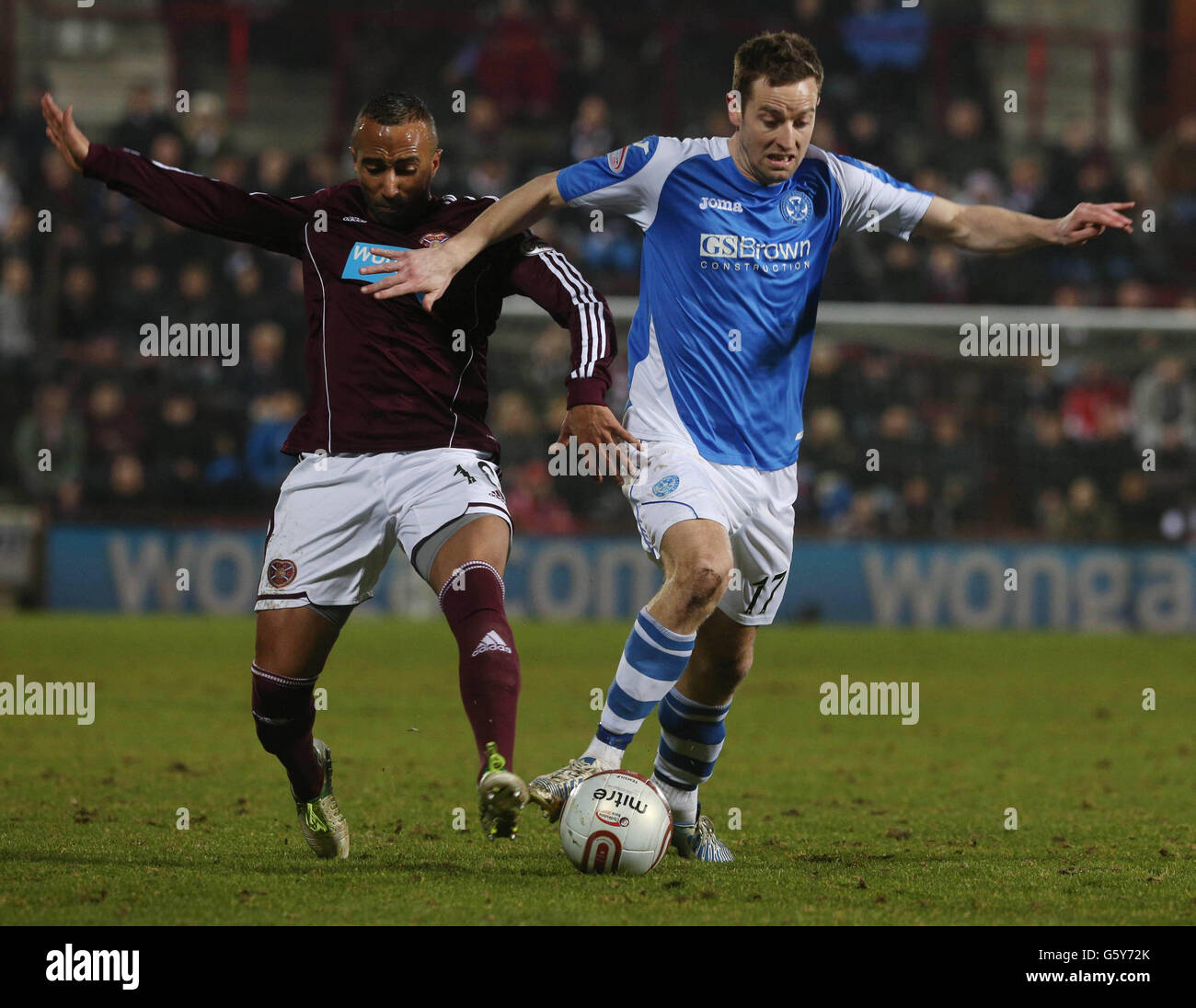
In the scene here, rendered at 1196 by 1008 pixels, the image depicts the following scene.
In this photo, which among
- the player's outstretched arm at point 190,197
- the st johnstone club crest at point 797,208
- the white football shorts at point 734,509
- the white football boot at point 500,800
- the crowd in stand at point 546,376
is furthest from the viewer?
the crowd in stand at point 546,376

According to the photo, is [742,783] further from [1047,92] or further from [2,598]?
[1047,92]

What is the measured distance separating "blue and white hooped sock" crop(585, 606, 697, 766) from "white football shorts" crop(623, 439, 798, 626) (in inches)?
12.9

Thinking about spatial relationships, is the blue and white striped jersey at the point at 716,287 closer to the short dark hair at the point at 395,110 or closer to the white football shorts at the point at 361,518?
the short dark hair at the point at 395,110

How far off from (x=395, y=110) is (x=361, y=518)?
1.31 metres

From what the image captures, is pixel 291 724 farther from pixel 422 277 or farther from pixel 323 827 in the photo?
pixel 422 277

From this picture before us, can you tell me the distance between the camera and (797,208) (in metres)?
5.75

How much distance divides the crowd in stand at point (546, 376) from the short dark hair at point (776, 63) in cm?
1049

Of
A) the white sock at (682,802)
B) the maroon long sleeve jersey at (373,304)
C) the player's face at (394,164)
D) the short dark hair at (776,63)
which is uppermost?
the short dark hair at (776,63)

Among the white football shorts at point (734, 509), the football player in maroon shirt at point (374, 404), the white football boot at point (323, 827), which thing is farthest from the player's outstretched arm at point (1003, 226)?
the white football boot at point (323, 827)

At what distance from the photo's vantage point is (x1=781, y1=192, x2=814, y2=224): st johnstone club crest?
18.8 ft

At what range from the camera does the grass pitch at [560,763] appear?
14.9ft

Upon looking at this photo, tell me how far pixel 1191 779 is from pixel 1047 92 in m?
16.7
